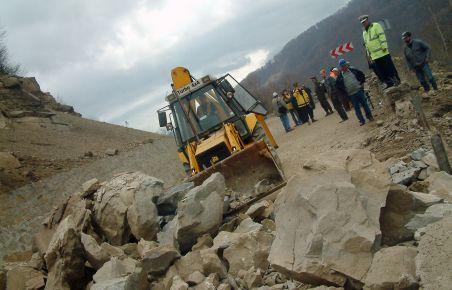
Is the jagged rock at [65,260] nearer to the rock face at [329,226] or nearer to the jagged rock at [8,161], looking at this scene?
the rock face at [329,226]

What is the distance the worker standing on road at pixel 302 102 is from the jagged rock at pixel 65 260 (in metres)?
12.1

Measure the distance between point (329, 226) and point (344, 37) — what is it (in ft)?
457

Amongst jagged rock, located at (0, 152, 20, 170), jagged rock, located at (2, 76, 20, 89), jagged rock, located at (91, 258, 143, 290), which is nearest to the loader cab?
jagged rock, located at (91, 258, 143, 290)

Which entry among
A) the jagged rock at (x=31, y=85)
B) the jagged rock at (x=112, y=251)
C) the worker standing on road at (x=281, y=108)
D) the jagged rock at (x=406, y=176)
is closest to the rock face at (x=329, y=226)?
the jagged rock at (x=406, y=176)

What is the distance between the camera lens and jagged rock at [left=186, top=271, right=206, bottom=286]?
448 cm

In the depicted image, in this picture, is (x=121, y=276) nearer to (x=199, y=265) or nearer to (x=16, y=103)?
(x=199, y=265)

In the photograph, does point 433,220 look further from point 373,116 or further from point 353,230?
point 373,116

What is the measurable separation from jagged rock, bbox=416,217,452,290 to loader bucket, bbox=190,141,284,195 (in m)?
4.63

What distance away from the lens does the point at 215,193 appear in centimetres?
597

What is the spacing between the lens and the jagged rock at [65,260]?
5629 mm

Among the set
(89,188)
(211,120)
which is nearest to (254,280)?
(89,188)

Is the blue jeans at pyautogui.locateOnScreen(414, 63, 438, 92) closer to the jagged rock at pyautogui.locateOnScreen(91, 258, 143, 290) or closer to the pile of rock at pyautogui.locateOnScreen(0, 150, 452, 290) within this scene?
the pile of rock at pyautogui.locateOnScreen(0, 150, 452, 290)

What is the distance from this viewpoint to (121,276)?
15.8ft

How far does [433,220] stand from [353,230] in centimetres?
71
